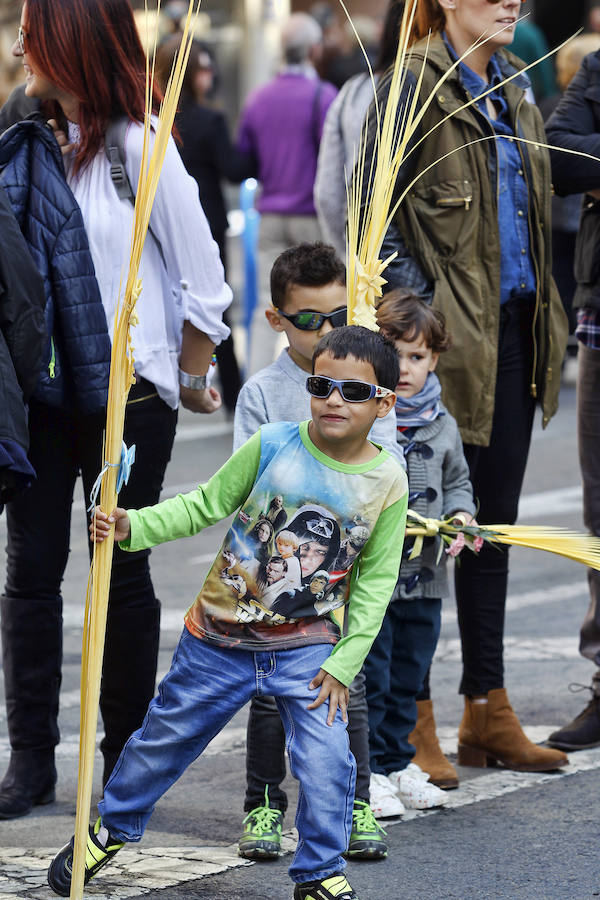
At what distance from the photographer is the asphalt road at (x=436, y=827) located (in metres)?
3.52

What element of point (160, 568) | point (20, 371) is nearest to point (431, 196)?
point (20, 371)

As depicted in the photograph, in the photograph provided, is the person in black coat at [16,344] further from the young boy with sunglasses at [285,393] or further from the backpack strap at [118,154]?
the young boy with sunglasses at [285,393]

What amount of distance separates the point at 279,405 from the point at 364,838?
1045 mm

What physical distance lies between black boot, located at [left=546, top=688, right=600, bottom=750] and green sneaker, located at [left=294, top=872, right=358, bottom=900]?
1.50 m

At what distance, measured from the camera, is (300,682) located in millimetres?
3312

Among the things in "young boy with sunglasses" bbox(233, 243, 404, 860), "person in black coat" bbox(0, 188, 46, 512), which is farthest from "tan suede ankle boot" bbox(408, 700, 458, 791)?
"person in black coat" bbox(0, 188, 46, 512)

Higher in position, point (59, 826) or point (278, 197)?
point (278, 197)

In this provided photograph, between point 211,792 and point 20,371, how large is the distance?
1.47 meters

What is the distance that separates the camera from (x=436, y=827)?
3951 mm

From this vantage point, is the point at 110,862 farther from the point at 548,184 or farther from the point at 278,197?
the point at 278,197

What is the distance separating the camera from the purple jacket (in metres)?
9.49

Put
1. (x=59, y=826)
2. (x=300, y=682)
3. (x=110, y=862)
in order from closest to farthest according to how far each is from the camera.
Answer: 1. (x=300, y=682)
2. (x=110, y=862)
3. (x=59, y=826)

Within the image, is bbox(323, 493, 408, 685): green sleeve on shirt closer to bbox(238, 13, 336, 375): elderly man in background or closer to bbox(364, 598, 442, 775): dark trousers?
bbox(364, 598, 442, 775): dark trousers

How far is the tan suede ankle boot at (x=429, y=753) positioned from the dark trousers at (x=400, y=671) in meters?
0.15
